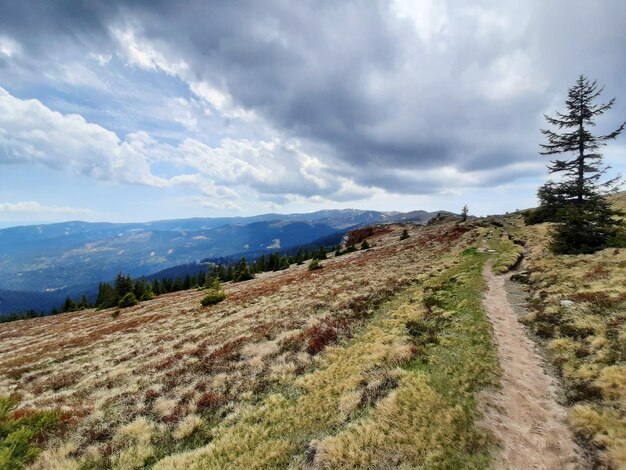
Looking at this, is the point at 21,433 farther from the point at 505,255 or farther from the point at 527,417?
the point at 505,255

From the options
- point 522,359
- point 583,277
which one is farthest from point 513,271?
point 522,359

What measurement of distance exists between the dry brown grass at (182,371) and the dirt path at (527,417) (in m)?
4.14

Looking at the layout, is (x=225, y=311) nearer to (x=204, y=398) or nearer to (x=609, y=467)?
(x=204, y=398)

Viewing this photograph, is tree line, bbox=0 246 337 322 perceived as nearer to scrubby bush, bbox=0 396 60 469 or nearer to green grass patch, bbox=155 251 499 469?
scrubby bush, bbox=0 396 60 469

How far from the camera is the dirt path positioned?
24.6 ft

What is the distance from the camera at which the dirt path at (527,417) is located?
7496 millimetres

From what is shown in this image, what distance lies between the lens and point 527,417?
909cm

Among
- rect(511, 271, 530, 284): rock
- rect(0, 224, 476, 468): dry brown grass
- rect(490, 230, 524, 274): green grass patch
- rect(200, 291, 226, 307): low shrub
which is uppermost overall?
rect(490, 230, 524, 274): green grass patch

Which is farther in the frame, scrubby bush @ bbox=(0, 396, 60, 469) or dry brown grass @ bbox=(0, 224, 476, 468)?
dry brown grass @ bbox=(0, 224, 476, 468)

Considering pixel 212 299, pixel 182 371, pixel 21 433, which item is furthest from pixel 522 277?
pixel 212 299

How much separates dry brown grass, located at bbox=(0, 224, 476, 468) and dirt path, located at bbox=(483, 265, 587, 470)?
4142 mm

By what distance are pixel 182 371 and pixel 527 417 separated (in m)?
15.4

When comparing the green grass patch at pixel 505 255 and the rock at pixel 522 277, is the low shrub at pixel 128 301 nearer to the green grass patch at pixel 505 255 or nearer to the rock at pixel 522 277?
the green grass patch at pixel 505 255

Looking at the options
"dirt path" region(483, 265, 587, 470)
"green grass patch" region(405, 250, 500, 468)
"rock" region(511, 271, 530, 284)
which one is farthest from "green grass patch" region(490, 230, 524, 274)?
"dirt path" region(483, 265, 587, 470)
